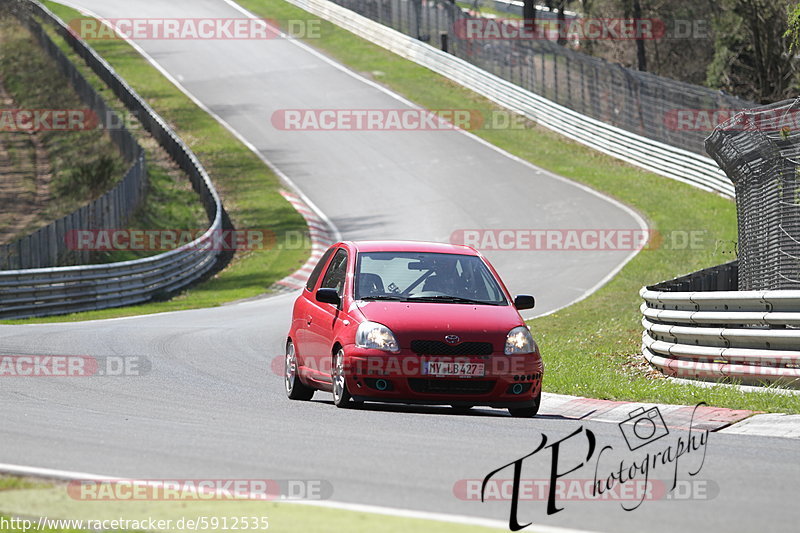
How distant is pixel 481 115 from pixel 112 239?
71.8 ft

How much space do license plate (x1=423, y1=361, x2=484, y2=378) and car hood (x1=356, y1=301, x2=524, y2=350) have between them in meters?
0.21

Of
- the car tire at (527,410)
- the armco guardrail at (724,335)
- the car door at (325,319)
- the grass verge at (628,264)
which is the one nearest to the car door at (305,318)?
the car door at (325,319)

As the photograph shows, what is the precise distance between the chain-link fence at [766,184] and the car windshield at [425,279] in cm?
405

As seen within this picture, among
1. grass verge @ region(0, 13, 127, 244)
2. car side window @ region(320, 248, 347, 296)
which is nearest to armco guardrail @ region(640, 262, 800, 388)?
car side window @ region(320, 248, 347, 296)

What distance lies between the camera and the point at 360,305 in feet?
36.4

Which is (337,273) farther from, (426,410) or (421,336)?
(421,336)

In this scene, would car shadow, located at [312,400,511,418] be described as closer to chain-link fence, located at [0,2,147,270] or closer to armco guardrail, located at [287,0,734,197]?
chain-link fence, located at [0,2,147,270]

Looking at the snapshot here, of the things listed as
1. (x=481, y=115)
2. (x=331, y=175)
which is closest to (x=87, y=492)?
(x=331, y=175)

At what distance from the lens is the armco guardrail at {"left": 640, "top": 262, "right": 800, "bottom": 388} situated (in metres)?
11.9

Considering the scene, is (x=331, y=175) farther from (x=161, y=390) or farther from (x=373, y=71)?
(x=161, y=390)

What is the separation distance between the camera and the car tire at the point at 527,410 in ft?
35.8

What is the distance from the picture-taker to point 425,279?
38.1 feet

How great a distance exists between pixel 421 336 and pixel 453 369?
0.39 meters

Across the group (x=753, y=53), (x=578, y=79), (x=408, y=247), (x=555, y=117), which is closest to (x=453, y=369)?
(x=408, y=247)
